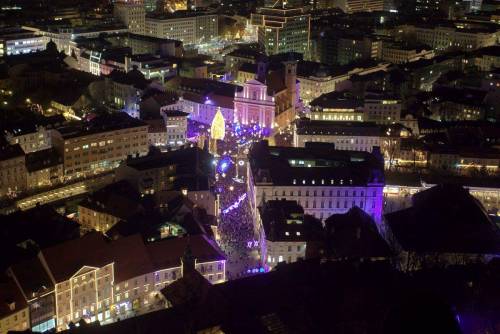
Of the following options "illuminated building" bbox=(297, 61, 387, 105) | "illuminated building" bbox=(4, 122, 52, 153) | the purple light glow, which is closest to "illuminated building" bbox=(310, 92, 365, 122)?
"illuminated building" bbox=(297, 61, 387, 105)

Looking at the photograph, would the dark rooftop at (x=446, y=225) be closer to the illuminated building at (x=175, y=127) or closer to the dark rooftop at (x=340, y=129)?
the dark rooftop at (x=340, y=129)

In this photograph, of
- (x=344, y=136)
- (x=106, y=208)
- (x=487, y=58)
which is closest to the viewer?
(x=106, y=208)

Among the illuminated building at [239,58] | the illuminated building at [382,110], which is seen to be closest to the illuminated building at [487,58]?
the illuminated building at [382,110]

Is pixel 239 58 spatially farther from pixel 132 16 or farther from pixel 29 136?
pixel 29 136

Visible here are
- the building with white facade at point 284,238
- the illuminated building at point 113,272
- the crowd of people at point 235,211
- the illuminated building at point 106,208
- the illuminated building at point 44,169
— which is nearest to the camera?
the illuminated building at point 113,272

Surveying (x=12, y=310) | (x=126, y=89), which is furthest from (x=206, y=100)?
(x=12, y=310)

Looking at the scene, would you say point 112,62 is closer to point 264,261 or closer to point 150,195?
point 150,195

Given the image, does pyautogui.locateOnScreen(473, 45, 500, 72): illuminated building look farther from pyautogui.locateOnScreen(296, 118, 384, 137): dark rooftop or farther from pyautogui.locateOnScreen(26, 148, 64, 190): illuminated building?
pyautogui.locateOnScreen(26, 148, 64, 190): illuminated building
